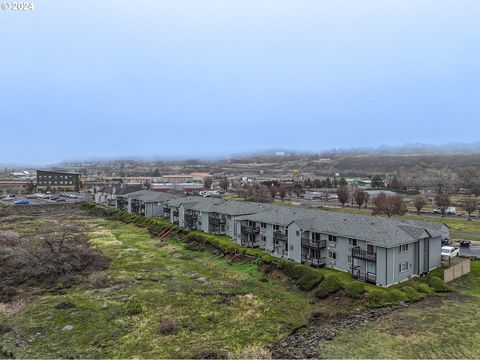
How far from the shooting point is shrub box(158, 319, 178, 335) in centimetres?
2397

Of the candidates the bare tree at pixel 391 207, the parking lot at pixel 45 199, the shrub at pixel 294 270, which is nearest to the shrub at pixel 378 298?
the shrub at pixel 294 270

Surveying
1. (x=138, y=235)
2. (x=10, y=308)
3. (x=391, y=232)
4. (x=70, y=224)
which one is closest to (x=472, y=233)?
(x=391, y=232)

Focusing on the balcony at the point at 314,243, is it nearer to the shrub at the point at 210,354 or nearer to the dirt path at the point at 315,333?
the dirt path at the point at 315,333

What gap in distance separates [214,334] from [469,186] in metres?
102

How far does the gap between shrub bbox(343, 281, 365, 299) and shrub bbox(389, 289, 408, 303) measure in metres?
2.07

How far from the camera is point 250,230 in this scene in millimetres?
45781

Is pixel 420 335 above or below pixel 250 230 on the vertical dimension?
below

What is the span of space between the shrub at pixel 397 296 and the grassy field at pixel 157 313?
590cm

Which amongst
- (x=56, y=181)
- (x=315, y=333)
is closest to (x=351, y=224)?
(x=315, y=333)

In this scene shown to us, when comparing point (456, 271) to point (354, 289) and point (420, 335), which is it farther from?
point (420, 335)

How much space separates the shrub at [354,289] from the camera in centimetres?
2892

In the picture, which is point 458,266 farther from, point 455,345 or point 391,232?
Result: point 455,345

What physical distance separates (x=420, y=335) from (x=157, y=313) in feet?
56.2

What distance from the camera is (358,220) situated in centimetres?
3778
